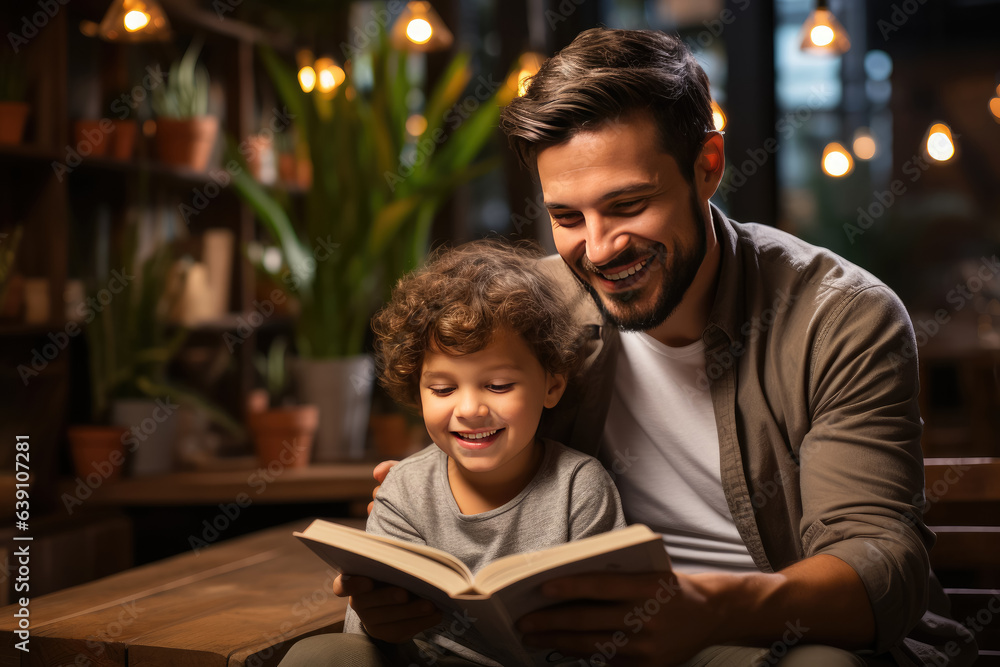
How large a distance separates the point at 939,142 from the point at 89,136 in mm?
3284

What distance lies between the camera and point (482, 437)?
134 centimetres

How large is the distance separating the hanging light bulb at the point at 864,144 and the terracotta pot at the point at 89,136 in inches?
115

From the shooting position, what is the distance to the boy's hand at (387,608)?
3.64ft

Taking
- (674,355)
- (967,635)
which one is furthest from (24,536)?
(967,635)

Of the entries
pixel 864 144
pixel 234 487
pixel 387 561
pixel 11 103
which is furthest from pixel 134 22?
pixel 864 144

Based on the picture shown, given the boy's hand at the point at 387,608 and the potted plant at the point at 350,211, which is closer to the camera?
the boy's hand at the point at 387,608

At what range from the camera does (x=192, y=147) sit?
318 cm

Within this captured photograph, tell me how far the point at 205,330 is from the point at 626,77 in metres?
2.43

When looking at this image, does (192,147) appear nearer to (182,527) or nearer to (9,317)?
(9,317)

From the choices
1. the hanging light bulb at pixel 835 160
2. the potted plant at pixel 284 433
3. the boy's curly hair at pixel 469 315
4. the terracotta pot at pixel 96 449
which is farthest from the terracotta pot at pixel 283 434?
the hanging light bulb at pixel 835 160

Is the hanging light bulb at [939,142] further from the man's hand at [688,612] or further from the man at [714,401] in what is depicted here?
the man's hand at [688,612]

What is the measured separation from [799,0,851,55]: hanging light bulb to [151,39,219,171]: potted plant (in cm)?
210

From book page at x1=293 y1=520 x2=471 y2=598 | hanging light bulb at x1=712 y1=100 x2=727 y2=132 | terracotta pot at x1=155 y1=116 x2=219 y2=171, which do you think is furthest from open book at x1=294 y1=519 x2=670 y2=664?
terracotta pot at x1=155 y1=116 x2=219 y2=171

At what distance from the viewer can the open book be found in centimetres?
93
